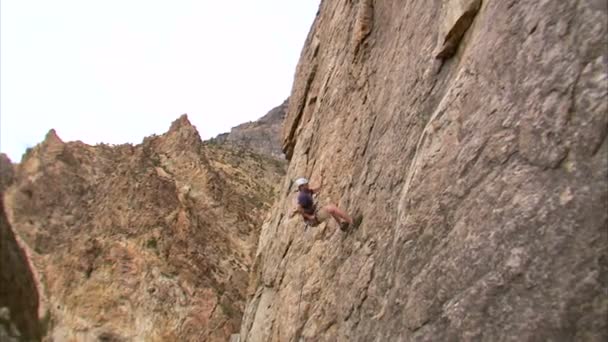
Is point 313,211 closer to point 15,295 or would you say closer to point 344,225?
point 344,225

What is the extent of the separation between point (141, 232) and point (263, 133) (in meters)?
55.5

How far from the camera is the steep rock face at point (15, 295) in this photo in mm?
9727

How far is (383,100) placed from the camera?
15.3 meters

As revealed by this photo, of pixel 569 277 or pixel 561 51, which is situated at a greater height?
pixel 561 51

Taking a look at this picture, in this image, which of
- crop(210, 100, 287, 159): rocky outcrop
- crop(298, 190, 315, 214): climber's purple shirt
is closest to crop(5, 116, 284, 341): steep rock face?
crop(298, 190, 315, 214): climber's purple shirt

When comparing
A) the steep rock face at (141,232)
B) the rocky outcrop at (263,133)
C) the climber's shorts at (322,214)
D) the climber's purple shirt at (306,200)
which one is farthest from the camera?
the rocky outcrop at (263,133)

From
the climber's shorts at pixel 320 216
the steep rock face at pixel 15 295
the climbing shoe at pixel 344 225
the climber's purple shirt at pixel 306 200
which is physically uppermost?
the steep rock face at pixel 15 295

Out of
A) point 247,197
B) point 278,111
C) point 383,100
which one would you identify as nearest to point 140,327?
point 247,197

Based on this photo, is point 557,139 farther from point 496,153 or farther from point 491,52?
point 491,52

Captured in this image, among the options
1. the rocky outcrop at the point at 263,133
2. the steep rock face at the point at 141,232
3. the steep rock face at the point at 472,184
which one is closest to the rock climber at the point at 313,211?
the steep rock face at the point at 472,184

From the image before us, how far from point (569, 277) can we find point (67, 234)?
36.4 m

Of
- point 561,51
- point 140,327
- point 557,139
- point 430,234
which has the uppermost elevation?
point 561,51

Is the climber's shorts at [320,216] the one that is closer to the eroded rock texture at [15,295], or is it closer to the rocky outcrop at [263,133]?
the eroded rock texture at [15,295]

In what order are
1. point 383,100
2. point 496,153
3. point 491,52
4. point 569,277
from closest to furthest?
point 569,277 → point 496,153 → point 491,52 → point 383,100
